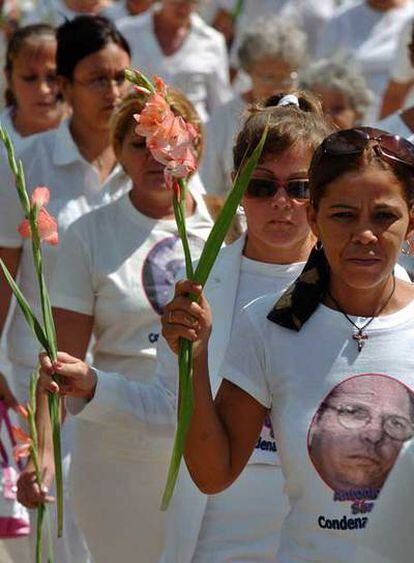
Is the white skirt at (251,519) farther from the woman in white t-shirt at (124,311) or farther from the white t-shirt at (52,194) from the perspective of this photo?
the white t-shirt at (52,194)

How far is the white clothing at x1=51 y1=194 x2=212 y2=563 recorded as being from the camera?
5.06m

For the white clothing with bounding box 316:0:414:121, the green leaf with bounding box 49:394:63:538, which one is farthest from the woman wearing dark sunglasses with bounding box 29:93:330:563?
the white clothing with bounding box 316:0:414:121

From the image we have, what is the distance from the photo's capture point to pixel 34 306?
5.79m

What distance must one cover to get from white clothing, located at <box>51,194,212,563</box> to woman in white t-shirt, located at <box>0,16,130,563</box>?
19.3 inches

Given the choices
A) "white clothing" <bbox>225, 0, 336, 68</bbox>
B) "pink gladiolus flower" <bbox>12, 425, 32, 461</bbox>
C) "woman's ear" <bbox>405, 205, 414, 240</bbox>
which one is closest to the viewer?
"woman's ear" <bbox>405, 205, 414, 240</bbox>

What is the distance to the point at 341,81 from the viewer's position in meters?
7.40

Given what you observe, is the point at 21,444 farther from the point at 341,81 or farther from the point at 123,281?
the point at 341,81

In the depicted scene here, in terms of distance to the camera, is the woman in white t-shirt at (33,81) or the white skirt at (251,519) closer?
the white skirt at (251,519)

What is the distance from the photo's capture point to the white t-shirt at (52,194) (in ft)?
18.7

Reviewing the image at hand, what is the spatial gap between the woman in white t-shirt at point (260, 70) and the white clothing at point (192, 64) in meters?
0.83

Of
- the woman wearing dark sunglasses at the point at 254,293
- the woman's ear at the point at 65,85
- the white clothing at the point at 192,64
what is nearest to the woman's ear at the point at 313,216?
the woman wearing dark sunglasses at the point at 254,293

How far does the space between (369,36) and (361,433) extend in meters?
6.76

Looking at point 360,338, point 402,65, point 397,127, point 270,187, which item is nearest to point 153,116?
point 360,338

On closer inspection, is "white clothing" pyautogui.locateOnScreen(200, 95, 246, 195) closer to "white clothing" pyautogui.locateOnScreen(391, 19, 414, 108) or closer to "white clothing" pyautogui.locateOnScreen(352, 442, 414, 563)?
"white clothing" pyautogui.locateOnScreen(391, 19, 414, 108)
